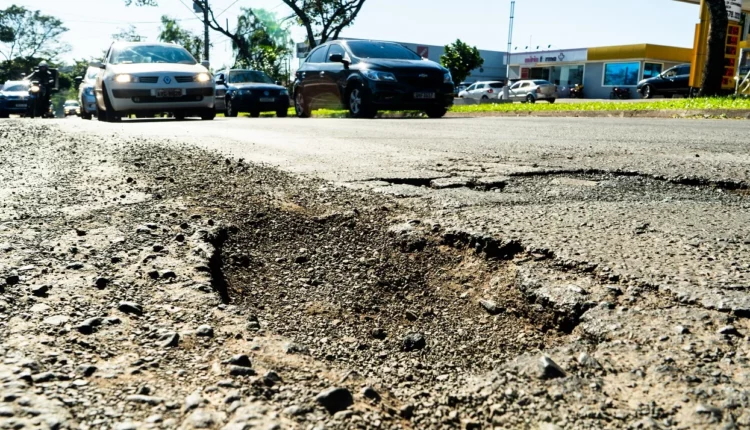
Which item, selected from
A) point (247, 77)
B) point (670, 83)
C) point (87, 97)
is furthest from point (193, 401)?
point (670, 83)

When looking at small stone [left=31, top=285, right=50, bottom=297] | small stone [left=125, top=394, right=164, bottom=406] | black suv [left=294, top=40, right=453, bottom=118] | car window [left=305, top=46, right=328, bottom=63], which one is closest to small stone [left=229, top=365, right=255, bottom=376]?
small stone [left=125, top=394, right=164, bottom=406]

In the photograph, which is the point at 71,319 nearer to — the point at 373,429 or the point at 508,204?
the point at 373,429

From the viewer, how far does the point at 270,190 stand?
3238 millimetres

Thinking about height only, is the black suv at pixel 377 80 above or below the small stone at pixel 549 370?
above

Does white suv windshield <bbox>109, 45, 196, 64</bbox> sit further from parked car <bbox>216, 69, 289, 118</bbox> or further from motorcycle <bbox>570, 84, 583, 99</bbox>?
motorcycle <bbox>570, 84, 583, 99</bbox>

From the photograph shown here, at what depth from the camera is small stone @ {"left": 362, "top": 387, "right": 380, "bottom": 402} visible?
1176 mm

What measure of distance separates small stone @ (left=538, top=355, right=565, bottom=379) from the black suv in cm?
1030

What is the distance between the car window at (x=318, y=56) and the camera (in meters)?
13.4

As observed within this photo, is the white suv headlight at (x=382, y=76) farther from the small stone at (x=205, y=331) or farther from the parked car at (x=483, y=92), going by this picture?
the parked car at (x=483, y=92)

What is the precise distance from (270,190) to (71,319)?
1814 mm

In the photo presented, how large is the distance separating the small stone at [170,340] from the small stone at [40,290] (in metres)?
0.45

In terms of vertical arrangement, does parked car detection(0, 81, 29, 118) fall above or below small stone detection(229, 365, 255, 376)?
above

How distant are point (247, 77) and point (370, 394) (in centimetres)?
1690

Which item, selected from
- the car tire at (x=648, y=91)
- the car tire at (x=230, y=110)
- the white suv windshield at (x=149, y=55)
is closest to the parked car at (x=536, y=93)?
the car tire at (x=648, y=91)
